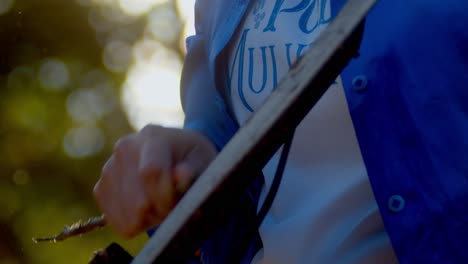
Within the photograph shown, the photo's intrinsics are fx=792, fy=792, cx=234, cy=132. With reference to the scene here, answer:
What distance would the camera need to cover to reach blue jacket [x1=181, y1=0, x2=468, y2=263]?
34.5 inches

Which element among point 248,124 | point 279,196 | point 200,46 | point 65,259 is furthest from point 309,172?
point 65,259

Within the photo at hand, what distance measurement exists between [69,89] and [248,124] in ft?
23.9

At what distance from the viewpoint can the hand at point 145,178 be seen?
0.89m

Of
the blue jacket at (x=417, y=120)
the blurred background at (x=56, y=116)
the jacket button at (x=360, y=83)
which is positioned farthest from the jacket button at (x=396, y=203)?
the blurred background at (x=56, y=116)

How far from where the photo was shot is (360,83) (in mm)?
974

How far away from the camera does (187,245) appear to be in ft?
2.29

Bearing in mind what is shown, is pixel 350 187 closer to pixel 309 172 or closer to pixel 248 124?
pixel 309 172

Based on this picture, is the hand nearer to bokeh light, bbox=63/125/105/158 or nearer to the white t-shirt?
the white t-shirt

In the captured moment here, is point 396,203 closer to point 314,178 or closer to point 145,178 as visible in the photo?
point 314,178

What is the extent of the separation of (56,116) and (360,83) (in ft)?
22.3

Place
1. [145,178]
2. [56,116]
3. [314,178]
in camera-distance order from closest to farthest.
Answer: [145,178], [314,178], [56,116]

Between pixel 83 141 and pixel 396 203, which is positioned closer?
pixel 396 203

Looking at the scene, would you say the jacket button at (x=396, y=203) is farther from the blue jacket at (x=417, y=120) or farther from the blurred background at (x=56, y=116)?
the blurred background at (x=56, y=116)

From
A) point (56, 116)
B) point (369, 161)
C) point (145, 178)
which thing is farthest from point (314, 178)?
point (56, 116)
